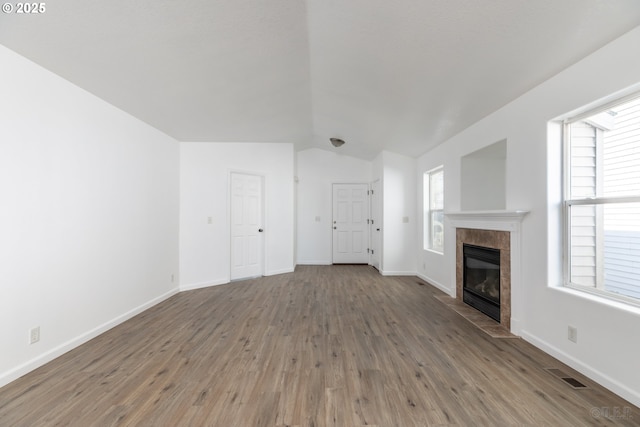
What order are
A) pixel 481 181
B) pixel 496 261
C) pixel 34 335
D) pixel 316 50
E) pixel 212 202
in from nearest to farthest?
pixel 34 335, pixel 316 50, pixel 496 261, pixel 481 181, pixel 212 202

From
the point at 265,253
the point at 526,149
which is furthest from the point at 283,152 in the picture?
the point at 526,149

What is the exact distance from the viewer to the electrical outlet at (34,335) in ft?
7.16

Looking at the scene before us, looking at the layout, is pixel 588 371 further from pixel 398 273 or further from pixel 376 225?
pixel 376 225

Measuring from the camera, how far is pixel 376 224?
638 centimetres

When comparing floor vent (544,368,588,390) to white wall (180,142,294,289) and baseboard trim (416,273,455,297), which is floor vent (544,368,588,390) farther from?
white wall (180,142,294,289)

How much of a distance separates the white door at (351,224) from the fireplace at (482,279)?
3.20 m

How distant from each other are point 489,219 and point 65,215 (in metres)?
4.32

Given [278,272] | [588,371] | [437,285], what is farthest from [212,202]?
[588,371]

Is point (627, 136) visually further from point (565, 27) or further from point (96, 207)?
point (96, 207)

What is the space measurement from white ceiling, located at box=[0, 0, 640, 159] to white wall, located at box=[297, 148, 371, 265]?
302 centimetres

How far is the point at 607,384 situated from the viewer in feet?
6.21

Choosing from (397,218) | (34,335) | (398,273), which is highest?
(397,218)

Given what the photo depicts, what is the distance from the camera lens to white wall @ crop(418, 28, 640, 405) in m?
1.80

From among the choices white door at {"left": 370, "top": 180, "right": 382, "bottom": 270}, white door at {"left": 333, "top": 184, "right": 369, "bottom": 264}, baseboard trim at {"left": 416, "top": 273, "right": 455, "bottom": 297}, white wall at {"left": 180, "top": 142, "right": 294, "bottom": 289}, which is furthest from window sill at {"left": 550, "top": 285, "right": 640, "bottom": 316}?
white door at {"left": 333, "top": 184, "right": 369, "bottom": 264}
